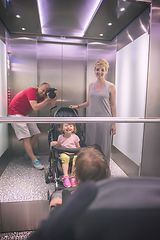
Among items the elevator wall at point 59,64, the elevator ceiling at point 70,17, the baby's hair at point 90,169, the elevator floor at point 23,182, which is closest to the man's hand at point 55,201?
the baby's hair at point 90,169

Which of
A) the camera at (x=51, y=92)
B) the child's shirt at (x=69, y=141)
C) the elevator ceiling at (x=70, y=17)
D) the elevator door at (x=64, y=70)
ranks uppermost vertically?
the elevator ceiling at (x=70, y=17)

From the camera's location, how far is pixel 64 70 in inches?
86.4

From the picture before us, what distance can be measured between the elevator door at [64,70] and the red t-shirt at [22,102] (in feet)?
0.55

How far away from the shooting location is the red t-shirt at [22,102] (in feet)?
6.29

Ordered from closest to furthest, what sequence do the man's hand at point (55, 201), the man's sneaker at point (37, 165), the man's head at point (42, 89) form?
1. the man's hand at point (55, 201)
2. the man's sneaker at point (37, 165)
3. the man's head at point (42, 89)

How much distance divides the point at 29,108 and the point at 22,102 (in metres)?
0.10

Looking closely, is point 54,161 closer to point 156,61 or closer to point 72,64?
point 72,64

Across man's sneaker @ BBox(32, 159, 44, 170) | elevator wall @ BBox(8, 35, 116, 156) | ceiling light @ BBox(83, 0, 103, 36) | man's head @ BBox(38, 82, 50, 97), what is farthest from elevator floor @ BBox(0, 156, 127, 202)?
ceiling light @ BBox(83, 0, 103, 36)

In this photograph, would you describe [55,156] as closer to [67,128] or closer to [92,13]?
[67,128]

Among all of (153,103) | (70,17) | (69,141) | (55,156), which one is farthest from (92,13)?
(55,156)

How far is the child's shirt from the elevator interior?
16 centimetres

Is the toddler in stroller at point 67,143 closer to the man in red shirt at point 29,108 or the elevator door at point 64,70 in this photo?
the man in red shirt at point 29,108

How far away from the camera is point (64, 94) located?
221cm

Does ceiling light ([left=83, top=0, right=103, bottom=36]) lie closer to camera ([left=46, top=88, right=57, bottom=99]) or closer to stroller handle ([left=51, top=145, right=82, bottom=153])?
camera ([left=46, top=88, right=57, bottom=99])
